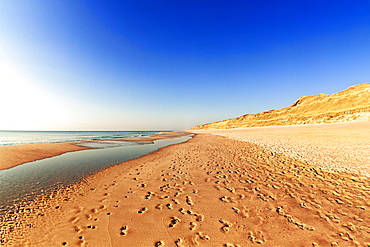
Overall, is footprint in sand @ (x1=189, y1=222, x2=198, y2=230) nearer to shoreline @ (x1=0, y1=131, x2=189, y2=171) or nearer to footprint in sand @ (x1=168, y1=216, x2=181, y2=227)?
footprint in sand @ (x1=168, y1=216, x2=181, y2=227)

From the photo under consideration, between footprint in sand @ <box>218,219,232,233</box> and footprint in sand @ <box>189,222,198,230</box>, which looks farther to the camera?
footprint in sand @ <box>189,222,198,230</box>

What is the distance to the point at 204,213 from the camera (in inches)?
220

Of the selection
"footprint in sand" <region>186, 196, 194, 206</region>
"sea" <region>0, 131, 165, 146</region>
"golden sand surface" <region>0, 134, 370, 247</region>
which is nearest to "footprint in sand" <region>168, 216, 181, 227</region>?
"golden sand surface" <region>0, 134, 370, 247</region>

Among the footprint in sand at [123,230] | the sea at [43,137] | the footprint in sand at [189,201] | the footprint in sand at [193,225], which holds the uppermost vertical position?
the sea at [43,137]

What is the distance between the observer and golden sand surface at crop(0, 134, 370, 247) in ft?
14.2

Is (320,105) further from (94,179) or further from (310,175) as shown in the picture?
(94,179)

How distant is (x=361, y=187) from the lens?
6902mm

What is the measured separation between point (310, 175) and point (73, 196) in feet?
43.8

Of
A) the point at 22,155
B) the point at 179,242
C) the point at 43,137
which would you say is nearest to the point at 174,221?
the point at 179,242

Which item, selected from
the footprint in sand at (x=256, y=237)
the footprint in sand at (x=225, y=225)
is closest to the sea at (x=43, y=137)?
the footprint in sand at (x=225, y=225)

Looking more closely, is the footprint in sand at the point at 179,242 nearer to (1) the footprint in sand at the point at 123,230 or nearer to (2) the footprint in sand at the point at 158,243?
(2) the footprint in sand at the point at 158,243

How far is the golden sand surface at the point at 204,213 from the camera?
4.32m

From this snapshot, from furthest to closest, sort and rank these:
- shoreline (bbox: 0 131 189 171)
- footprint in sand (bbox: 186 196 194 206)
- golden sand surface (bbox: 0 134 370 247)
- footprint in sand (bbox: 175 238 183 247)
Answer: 1. shoreline (bbox: 0 131 189 171)
2. footprint in sand (bbox: 186 196 194 206)
3. golden sand surface (bbox: 0 134 370 247)
4. footprint in sand (bbox: 175 238 183 247)

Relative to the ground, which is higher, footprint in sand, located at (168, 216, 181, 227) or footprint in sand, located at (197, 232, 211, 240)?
footprint in sand, located at (168, 216, 181, 227)
